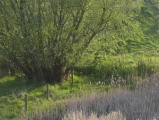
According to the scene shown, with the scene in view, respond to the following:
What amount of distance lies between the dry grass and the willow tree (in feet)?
14.7

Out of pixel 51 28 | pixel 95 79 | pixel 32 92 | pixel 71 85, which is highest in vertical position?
pixel 51 28

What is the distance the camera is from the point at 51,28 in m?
13.9

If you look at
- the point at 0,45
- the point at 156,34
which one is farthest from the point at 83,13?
the point at 156,34

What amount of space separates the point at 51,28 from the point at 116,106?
19.5 ft

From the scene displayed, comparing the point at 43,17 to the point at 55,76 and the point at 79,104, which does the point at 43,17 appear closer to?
the point at 55,76

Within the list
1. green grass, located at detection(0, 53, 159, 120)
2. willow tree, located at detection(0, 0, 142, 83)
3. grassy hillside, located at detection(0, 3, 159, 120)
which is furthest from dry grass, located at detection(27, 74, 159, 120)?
willow tree, located at detection(0, 0, 142, 83)

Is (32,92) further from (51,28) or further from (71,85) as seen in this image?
(51,28)

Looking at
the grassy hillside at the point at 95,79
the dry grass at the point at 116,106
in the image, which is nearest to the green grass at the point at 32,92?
the grassy hillside at the point at 95,79

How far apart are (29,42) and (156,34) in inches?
487

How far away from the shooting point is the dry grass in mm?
8375

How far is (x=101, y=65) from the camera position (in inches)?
634

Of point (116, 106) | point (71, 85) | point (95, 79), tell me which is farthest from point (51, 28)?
point (116, 106)

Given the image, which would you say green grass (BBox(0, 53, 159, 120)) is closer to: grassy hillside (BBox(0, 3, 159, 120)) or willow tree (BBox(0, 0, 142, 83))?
grassy hillside (BBox(0, 3, 159, 120))

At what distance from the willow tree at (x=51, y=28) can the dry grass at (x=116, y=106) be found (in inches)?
177
